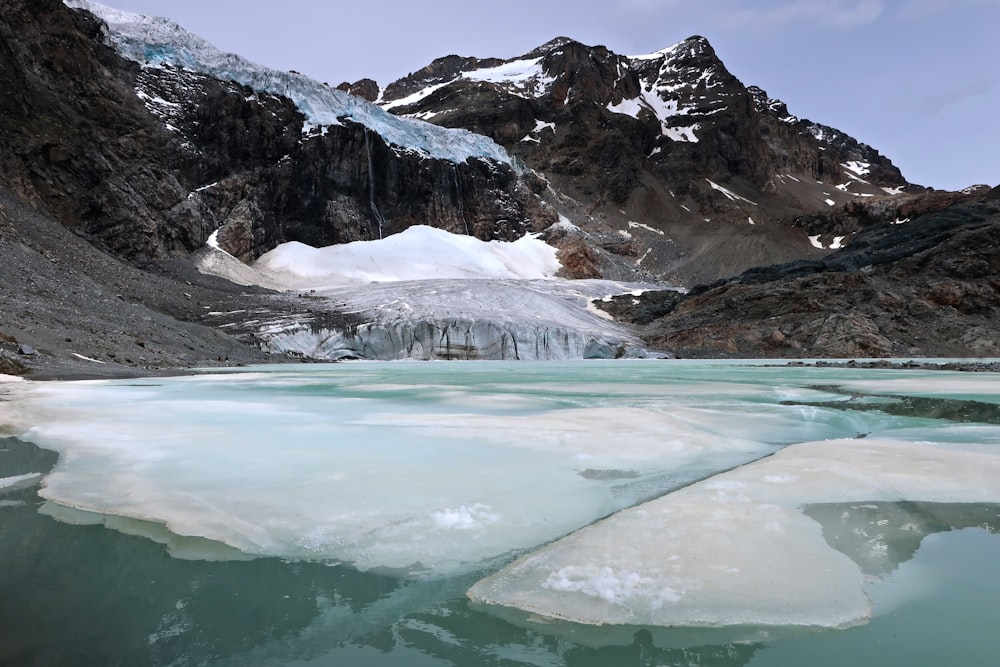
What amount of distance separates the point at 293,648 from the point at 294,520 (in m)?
0.98

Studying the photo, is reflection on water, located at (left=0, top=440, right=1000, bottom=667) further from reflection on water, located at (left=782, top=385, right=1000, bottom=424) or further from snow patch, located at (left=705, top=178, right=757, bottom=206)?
snow patch, located at (left=705, top=178, right=757, bottom=206)

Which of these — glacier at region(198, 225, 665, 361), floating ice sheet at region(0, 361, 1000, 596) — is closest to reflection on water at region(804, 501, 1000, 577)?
floating ice sheet at region(0, 361, 1000, 596)

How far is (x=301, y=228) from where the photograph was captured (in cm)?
4088

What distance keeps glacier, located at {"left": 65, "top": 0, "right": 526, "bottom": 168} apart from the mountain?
55.3ft

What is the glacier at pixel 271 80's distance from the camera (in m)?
35.0

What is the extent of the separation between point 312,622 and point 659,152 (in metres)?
82.7

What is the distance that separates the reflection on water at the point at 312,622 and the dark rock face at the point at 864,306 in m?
26.7

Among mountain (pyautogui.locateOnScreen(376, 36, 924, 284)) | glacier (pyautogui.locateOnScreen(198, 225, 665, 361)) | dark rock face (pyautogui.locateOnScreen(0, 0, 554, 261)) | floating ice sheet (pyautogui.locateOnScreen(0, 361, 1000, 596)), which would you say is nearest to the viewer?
floating ice sheet (pyautogui.locateOnScreen(0, 361, 1000, 596))

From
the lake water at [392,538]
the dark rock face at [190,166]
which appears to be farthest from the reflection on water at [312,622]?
the dark rock face at [190,166]

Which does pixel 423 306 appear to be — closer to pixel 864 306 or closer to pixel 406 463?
pixel 864 306

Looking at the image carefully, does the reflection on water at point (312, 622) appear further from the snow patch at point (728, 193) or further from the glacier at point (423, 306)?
the snow patch at point (728, 193)

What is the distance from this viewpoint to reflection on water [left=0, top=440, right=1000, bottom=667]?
5.38 ft

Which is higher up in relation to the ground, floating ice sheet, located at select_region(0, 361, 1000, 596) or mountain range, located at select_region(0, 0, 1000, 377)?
mountain range, located at select_region(0, 0, 1000, 377)

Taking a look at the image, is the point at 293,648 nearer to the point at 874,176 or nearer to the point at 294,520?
the point at 294,520
